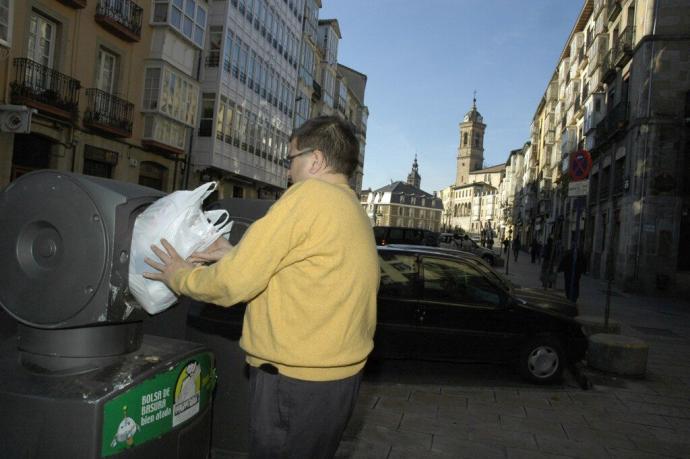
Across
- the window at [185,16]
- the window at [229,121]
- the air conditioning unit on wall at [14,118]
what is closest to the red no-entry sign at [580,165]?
the air conditioning unit on wall at [14,118]

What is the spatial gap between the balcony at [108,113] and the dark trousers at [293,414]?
1847 cm

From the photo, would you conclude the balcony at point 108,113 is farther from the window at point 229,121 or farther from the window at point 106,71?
the window at point 229,121

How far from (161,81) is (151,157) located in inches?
121

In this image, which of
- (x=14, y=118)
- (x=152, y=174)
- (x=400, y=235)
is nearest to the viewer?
(x=14, y=118)

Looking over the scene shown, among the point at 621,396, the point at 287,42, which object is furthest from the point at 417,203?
the point at 621,396

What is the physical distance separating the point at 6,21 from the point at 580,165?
13900mm

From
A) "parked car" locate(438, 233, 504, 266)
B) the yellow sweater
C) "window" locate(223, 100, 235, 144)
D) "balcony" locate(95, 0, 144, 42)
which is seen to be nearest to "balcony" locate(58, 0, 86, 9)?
"balcony" locate(95, 0, 144, 42)

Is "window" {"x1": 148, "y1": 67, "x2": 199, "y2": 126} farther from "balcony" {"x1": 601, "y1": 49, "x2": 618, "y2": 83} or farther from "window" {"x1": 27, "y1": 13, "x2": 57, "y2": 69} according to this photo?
"balcony" {"x1": 601, "y1": 49, "x2": 618, "y2": 83}

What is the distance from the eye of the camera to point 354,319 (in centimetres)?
187

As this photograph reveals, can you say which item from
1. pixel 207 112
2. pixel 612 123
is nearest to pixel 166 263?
pixel 207 112

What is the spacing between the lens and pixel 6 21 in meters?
14.1

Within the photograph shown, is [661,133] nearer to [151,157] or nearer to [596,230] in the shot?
[596,230]

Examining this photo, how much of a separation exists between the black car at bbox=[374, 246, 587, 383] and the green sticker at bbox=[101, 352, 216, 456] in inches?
169

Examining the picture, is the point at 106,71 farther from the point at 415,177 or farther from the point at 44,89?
the point at 415,177
